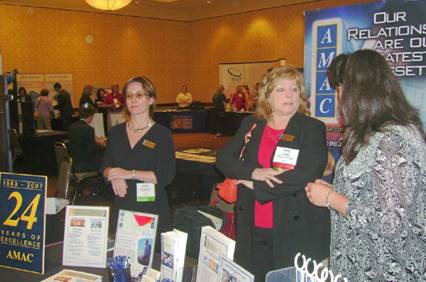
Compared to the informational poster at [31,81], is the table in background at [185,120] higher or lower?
lower

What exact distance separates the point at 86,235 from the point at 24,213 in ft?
0.81

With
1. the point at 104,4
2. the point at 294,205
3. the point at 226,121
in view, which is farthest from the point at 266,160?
the point at 226,121

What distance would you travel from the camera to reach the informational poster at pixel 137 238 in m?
1.54

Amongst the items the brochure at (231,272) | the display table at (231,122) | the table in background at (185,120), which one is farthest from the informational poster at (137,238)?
the table in background at (185,120)

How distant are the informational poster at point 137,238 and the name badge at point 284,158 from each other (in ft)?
2.43

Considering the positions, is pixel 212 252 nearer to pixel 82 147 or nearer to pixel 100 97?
pixel 82 147

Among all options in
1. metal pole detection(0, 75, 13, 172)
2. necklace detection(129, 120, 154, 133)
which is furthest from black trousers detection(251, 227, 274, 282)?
metal pole detection(0, 75, 13, 172)

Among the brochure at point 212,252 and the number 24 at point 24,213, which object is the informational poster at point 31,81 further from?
the brochure at point 212,252

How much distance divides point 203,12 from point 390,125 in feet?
49.6

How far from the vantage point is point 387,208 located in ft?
4.64

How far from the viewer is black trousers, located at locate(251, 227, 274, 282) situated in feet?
6.88

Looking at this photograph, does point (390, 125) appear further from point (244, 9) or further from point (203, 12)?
point (203, 12)

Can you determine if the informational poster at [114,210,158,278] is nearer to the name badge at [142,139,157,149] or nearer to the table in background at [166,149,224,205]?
the name badge at [142,139,157,149]

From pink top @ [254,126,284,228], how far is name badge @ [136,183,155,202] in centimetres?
55
